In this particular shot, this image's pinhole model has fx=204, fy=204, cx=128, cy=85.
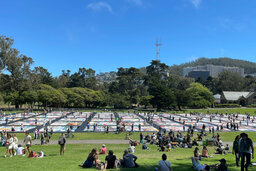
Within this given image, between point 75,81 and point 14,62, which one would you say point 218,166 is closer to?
point 14,62

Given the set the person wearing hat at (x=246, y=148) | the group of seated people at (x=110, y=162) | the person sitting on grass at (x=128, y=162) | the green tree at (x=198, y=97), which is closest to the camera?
the person wearing hat at (x=246, y=148)

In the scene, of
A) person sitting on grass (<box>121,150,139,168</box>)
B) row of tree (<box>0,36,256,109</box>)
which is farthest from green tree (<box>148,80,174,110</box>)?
person sitting on grass (<box>121,150,139,168</box>)

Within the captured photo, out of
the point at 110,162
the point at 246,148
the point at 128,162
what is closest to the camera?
the point at 246,148

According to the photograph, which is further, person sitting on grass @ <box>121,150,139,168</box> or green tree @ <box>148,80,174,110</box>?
green tree @ <box>148,80,174,110</box>

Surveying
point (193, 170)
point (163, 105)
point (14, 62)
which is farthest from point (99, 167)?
point (14, 62)

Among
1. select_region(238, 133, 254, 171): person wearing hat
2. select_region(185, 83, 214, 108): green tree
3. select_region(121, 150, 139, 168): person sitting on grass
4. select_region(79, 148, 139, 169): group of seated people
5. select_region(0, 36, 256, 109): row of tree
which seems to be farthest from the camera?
select_region(185, 83, 214, 108): green tree

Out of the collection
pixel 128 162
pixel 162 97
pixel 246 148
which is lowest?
pixel 128 162

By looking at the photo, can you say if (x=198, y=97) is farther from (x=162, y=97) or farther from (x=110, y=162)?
(x=110, y=162)

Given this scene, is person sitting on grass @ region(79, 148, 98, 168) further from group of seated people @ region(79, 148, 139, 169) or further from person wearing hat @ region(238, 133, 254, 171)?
person wearing hat @ region(238, 133, 254, 171)

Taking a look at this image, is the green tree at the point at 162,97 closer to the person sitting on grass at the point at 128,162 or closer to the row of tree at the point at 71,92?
the row of tree at the point at 71,92

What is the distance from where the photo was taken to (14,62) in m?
67.7

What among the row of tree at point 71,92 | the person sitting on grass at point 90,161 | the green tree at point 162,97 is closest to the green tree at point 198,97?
the row of tree at point 71,92

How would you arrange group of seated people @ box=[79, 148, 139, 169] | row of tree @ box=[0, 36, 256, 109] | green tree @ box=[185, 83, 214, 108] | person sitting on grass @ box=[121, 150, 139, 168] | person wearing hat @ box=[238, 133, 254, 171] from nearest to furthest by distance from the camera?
person wearing hat @ box=[238, 133, 254, 171]
group of seated people @ box=[79, 148, 139, 169]
person sitting on grass @ box=[121, 150, 139, 168]
row of tree @ box=[0, 36, 256, 109]
green tree @ box=[185, 83, 214, 108]

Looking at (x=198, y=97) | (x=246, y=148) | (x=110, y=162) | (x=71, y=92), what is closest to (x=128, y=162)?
(x=110, y=162)
